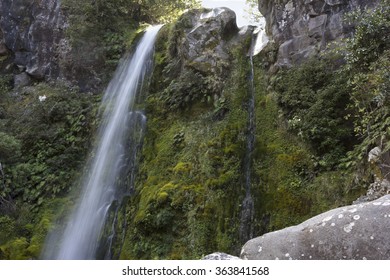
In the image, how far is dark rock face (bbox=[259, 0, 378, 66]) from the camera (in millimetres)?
9938

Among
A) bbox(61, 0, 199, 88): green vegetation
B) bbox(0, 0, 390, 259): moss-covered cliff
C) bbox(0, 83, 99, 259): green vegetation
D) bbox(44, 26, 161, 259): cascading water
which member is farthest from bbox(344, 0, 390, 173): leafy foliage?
bbox(61, 0, 199, 88): green vegetation

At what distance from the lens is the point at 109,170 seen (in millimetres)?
11023

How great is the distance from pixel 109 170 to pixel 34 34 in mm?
10470

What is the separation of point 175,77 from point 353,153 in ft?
21.8

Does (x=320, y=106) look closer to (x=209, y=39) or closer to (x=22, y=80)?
(x=209, y=39)

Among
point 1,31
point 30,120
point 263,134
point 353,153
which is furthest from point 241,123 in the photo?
point 1,31

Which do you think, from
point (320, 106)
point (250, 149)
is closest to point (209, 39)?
point (250, 149)

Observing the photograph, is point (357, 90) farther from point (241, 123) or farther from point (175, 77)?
point (175, 77)

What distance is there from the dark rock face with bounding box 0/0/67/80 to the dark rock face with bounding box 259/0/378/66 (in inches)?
415

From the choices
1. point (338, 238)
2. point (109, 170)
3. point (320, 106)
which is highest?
point (338, 238)

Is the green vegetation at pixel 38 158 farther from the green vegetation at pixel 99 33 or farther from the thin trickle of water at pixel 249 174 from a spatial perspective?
the thin trickle of water at pixel 249 174

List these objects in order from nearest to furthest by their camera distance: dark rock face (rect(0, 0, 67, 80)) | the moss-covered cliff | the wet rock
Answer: the moss-covered cliff, the wet rock, dark rock face (rect(0, 0, 67, 80))

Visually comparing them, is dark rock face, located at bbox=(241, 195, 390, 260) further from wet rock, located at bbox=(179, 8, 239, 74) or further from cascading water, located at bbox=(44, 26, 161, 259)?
wet rock, located at bbox=(179, 8, 239, 74)

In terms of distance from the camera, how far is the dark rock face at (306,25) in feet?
32.6
